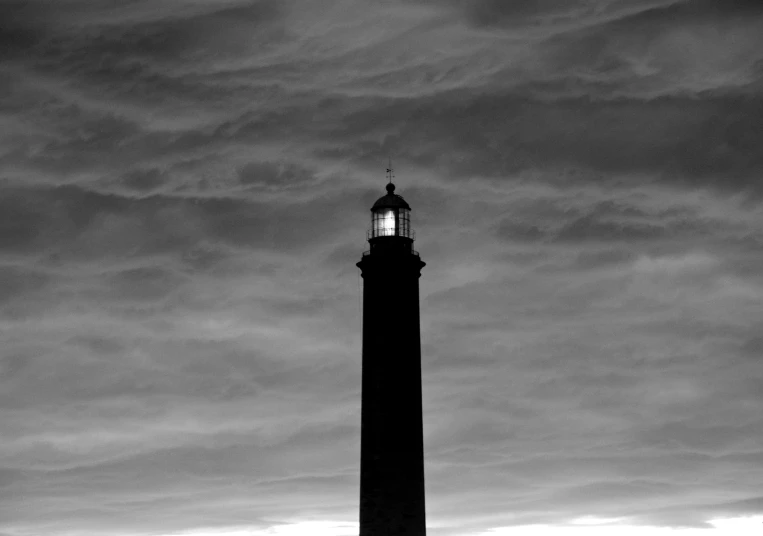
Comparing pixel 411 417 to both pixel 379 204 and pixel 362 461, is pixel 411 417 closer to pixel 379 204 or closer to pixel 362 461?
pixel 362 461

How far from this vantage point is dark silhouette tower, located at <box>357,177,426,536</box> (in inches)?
3452

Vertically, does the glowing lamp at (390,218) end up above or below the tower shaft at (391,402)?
above

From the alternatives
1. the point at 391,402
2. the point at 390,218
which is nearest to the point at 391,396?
the point at 391,402

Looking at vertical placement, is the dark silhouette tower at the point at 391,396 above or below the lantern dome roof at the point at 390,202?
below

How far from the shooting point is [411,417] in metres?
89.1

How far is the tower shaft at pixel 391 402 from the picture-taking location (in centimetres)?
8762

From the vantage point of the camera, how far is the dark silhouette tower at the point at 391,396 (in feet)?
288

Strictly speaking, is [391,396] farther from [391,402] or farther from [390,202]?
[390,202]

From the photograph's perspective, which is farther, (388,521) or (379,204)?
(379,204)

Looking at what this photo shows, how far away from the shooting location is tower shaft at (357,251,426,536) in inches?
3450

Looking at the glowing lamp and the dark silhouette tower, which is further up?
the glowing lamp

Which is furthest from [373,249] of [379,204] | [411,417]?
[411,417]

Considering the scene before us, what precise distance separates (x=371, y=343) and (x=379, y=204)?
739cm

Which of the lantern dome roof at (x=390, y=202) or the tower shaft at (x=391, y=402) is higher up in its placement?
the lantern dome roof at (x=390, y=202)
